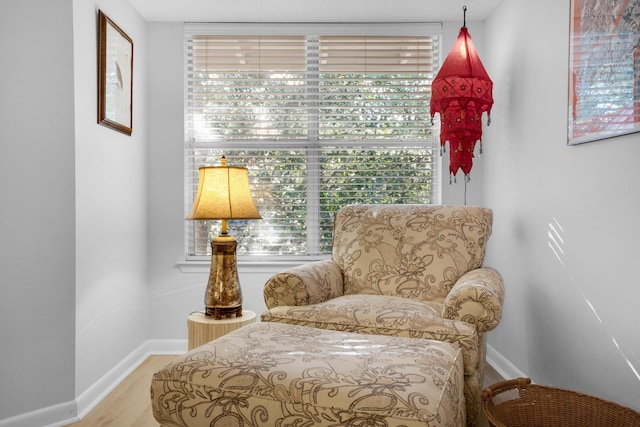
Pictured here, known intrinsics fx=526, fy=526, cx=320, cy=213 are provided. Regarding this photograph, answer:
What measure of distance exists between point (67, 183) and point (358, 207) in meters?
1.43

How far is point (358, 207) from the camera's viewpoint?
2863mm

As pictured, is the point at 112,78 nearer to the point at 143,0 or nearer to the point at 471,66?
the point at 143,0

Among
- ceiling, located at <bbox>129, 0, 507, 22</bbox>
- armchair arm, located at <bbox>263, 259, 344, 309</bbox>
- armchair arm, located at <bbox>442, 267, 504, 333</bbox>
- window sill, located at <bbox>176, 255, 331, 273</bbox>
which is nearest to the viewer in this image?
armchair arm, located at <bbox>442, 267, 504, 333</bbox>

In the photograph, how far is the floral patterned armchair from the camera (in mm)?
1954

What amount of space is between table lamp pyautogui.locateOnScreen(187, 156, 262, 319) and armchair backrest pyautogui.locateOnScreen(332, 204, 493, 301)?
0.56m

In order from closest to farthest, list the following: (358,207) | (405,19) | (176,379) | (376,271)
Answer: (176,379)
(376,271)
(358,207)
(405,19)

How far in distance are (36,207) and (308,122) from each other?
1.75m

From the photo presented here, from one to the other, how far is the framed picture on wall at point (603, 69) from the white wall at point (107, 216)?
2.10 metres

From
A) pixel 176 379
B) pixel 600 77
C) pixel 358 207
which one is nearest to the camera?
pixel 176 379

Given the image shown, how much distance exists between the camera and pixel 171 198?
Answer: 338cm

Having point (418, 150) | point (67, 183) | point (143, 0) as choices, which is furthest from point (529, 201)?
point (143, 0)

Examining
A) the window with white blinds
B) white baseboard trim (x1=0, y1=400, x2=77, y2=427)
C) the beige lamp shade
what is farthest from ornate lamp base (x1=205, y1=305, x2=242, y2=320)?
the window with white blinds

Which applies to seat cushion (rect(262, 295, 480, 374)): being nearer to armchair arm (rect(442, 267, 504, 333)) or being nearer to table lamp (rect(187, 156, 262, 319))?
armchair arm (rect(442, 267, 504, 333))

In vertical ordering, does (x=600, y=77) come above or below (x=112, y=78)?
below
